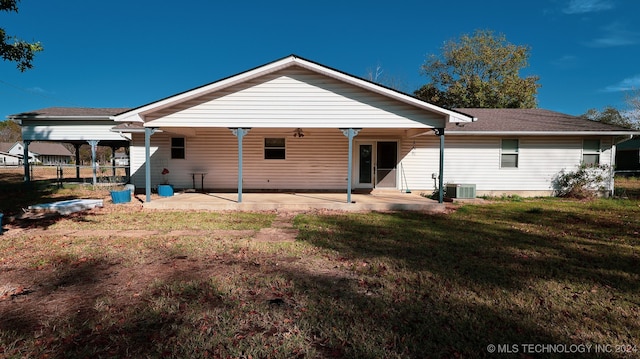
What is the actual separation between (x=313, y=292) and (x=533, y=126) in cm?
1280

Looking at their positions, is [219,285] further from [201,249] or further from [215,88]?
[215,88]

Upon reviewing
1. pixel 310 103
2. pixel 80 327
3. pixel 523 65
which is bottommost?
pixel 80 327

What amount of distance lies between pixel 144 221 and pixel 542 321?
7746 millimetres

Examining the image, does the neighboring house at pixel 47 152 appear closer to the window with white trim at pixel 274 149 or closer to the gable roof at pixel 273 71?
the window with white trim at pixel 274 149

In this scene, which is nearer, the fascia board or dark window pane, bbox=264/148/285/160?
the fascia board

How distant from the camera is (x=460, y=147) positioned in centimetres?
1253

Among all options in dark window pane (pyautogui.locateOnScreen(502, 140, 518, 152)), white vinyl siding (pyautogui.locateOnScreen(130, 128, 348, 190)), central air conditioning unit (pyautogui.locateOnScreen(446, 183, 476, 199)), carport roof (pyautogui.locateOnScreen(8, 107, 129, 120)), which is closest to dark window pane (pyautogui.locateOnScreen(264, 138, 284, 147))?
white vinyl siding (pyautogui.locateOnScreen(130, 128, 348, 190))

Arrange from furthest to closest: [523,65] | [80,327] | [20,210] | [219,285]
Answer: [523,65] < [20,210] < [219,285] < [80,327]

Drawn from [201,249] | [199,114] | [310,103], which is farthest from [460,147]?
[201,249]

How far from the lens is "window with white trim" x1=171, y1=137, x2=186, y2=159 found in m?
12.7

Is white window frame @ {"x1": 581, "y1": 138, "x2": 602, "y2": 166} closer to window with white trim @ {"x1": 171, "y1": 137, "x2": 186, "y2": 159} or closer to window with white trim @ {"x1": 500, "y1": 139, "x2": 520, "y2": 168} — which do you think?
window with white trim @ {"x1": 500, "y1": 139, "x2": 520, "y2": 168}

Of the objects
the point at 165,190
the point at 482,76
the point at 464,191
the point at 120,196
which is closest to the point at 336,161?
the point at 464,191

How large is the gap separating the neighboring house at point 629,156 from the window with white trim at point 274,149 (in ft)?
106

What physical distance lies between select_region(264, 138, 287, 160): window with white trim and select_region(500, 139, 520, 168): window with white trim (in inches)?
350
